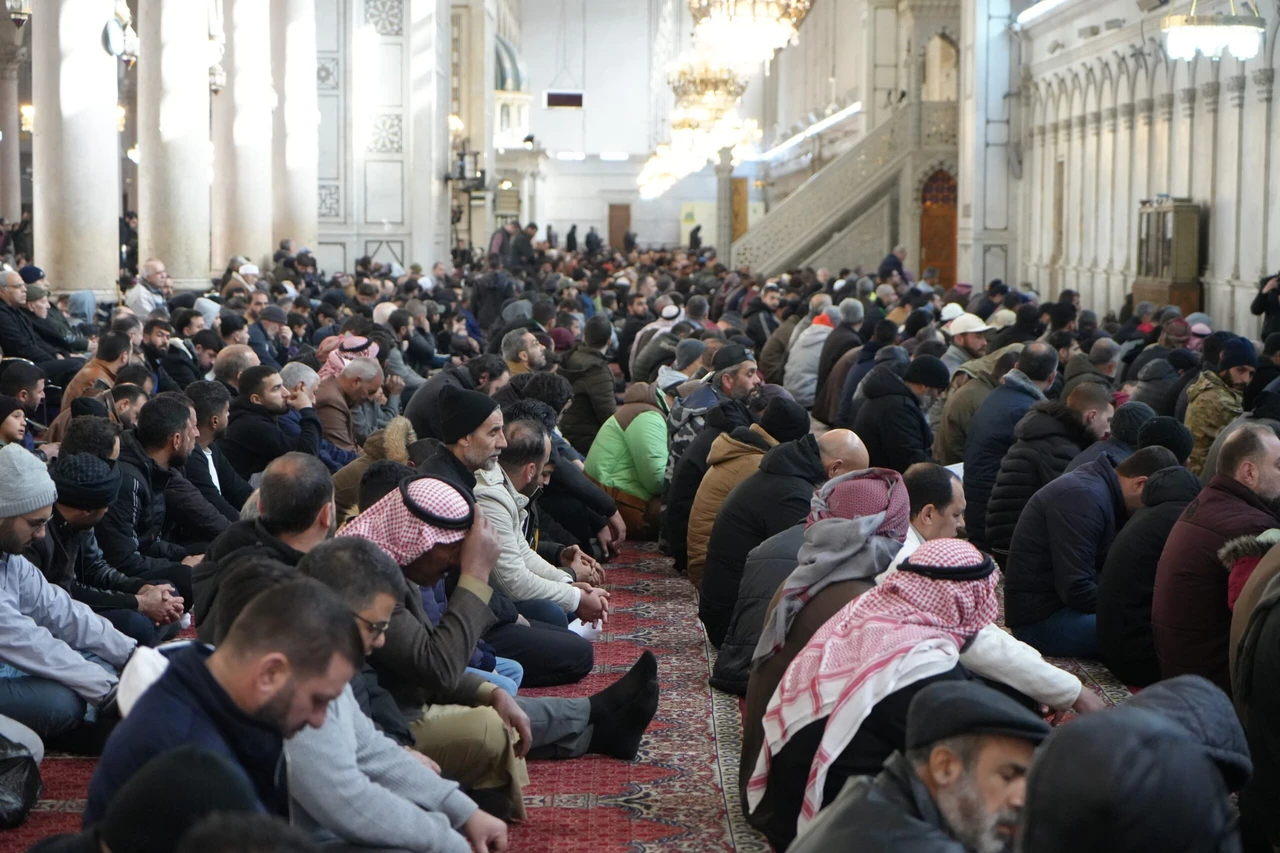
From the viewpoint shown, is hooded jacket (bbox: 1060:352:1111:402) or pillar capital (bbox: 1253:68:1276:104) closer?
hooded jacket (bbox: 1060:352:1111:402)

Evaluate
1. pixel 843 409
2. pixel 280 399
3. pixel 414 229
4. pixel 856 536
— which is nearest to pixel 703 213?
pixel 414 229

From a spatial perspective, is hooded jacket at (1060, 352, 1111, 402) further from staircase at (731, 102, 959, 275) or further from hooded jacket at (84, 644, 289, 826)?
staircase at (731, 102, 959, 275)

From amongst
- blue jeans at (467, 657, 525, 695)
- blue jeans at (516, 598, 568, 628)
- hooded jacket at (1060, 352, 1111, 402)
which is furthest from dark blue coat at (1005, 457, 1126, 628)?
hooded jacket at (1060, 352, 1111, 402)

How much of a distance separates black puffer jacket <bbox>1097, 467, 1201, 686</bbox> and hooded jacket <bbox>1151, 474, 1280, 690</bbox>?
41cm

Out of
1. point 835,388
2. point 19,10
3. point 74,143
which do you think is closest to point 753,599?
point 835,388

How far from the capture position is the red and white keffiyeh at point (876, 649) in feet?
12.2

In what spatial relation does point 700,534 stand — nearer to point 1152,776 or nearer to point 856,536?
point 856,536

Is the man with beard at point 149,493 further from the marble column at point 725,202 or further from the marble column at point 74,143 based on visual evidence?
the marble column at point 725,202

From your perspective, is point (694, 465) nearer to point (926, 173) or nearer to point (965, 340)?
point (965, 340)

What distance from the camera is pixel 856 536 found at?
437 cm

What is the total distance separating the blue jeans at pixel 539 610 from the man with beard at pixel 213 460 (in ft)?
4.91

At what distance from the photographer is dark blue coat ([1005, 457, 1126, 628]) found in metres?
6.27

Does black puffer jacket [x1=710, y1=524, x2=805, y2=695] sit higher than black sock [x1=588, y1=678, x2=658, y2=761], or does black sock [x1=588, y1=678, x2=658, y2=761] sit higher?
black puffer jacket [x1=710, y1=524, x2=805, y2=695]

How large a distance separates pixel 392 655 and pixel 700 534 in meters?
3.17
